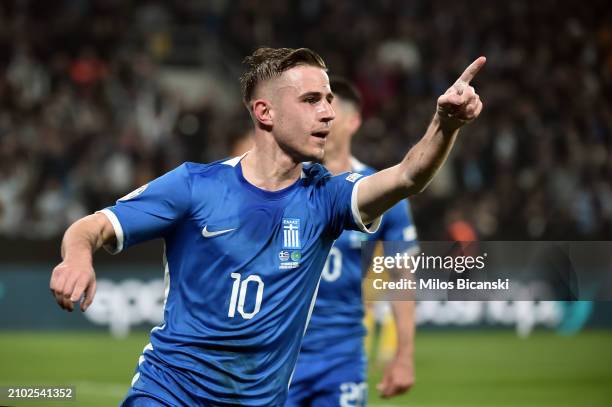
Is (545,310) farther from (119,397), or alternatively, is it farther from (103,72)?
(103,72)

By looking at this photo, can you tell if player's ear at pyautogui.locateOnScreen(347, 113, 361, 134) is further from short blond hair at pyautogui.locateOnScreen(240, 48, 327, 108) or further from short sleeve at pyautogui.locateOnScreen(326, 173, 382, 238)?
short sleeve at pyautogui.locateOnScreen(326, 173, 382, 238)

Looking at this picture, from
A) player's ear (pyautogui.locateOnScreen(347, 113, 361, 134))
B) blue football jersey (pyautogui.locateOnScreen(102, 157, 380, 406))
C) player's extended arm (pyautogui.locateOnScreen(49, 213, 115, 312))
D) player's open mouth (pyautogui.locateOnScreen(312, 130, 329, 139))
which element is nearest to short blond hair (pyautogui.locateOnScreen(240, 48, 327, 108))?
player's open mouth (pyautogui.locateOnScreen(312, 130, 329, 139))

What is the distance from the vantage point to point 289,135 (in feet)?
16.1

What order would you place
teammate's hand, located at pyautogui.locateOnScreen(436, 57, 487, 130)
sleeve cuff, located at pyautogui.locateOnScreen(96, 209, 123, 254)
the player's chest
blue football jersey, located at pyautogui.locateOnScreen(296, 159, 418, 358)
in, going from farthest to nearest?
blue football jersey, located at pyautogui.locateOnScreen(296, 159, 418, 358) → the player's chest → sleeve cuff, located at pyautogui.locateOnScreen(96, 209, 123, 254) → teammate's hand, located at pyautogui.locateOnScreen(436, 57, 487, 130)

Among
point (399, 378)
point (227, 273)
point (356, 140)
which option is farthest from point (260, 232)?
point (356, 140)

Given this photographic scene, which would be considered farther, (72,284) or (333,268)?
(333,268)

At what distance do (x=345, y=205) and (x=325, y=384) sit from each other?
2030 mm

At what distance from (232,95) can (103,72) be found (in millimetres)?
3211

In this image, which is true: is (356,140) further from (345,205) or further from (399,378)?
(345,205)

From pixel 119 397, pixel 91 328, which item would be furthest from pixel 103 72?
pixel 119 397

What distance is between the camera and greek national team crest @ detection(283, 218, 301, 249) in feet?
15.6

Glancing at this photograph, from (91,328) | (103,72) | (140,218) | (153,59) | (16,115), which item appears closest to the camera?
(140,218)

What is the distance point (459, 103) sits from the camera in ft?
13.4

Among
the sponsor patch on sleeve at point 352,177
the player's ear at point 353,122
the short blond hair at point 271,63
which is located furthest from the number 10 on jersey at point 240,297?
the player's ear at point 353,122
